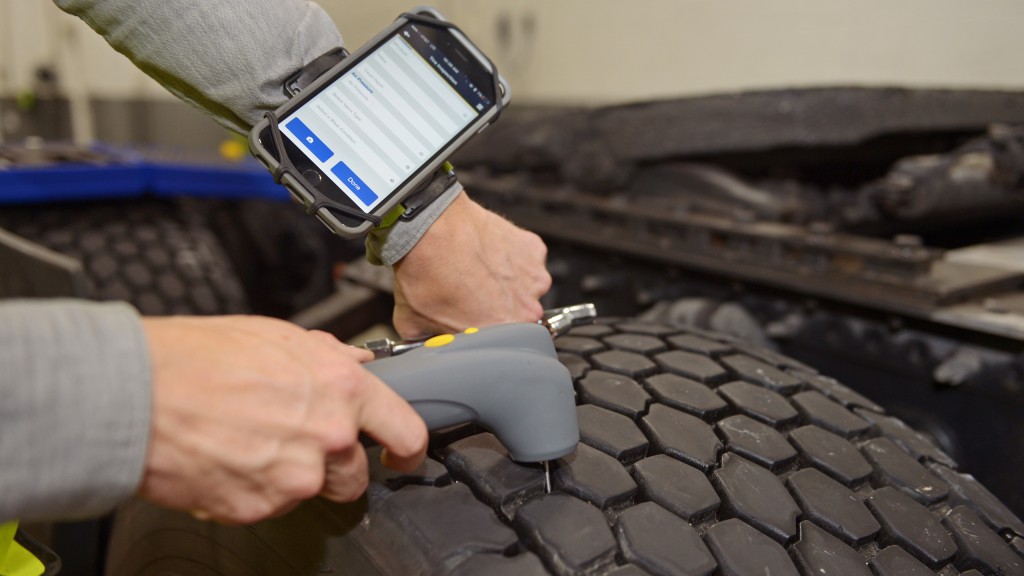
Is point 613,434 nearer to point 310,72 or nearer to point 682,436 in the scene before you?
point 682,436

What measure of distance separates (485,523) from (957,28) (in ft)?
8.71

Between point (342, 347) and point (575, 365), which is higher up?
point (342, 347)

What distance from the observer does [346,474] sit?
0.51m

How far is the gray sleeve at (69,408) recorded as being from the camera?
0.39m

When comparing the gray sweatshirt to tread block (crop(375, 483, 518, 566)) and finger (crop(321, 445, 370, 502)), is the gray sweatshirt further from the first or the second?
tread block (crop(375, 483, 518, 566))

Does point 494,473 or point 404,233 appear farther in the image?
point 404,233

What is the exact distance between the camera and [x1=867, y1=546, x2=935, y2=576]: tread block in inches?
24.1

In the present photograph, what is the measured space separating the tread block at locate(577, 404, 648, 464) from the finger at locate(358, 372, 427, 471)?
21 centimetres

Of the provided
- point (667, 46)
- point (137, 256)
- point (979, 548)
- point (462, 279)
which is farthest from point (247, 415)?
point (667, 46)

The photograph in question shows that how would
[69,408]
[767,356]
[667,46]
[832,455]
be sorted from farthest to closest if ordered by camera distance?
[667,46] → [767,356] → [832,455] → [69,408]

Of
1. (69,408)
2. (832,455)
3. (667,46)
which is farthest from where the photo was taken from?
(667,46)

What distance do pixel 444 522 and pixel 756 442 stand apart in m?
0.32

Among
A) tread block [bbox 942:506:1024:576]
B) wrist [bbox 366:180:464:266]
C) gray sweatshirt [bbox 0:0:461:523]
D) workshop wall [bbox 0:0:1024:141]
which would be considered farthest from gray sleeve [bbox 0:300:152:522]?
workshop wall [bbox 0:0:1024:141]

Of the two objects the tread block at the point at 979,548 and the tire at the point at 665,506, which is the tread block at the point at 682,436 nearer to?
the tire at the point at 665,506
